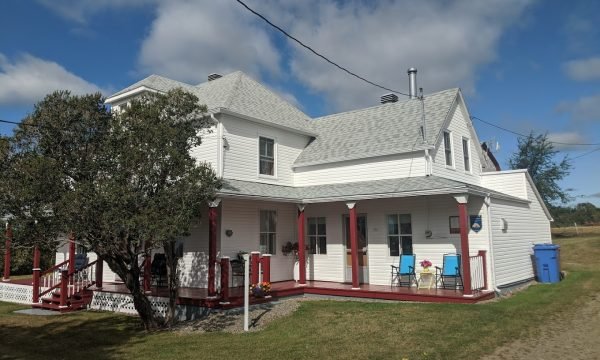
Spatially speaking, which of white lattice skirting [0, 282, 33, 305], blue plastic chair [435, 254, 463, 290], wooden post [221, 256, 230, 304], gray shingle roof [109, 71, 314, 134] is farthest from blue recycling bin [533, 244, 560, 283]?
white lattice skirting [0, 282, 33, 305]

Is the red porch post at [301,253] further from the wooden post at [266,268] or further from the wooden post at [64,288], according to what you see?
the wooden post at [64,288]

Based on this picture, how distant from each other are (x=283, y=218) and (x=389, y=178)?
13.1 ft

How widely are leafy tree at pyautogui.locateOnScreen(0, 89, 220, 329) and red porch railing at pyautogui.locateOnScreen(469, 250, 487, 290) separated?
7.62 meters

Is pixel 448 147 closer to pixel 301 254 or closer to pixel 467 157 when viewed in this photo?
pixel 467 157

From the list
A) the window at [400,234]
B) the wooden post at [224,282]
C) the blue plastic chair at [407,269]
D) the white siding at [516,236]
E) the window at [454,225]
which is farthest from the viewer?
the window at [400,234]

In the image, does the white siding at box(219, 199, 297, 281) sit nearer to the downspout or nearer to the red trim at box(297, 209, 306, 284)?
the red trim at box(297, 209, 306, 284)

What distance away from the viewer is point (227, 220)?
1380 cm

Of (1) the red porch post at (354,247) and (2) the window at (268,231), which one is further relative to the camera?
(2) the window at (268,231)

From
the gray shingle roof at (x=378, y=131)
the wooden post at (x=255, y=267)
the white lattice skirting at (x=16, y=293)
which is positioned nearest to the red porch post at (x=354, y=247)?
the gray shingle roof at (x=378, y=131)

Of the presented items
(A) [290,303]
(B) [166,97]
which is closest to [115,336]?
(A) [290,303]

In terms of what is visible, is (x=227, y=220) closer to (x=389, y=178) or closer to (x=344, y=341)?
(x=389, y=178)

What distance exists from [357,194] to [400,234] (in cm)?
216

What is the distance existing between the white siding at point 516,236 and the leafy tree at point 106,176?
8946 mm

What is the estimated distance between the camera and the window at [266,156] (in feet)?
51.0
